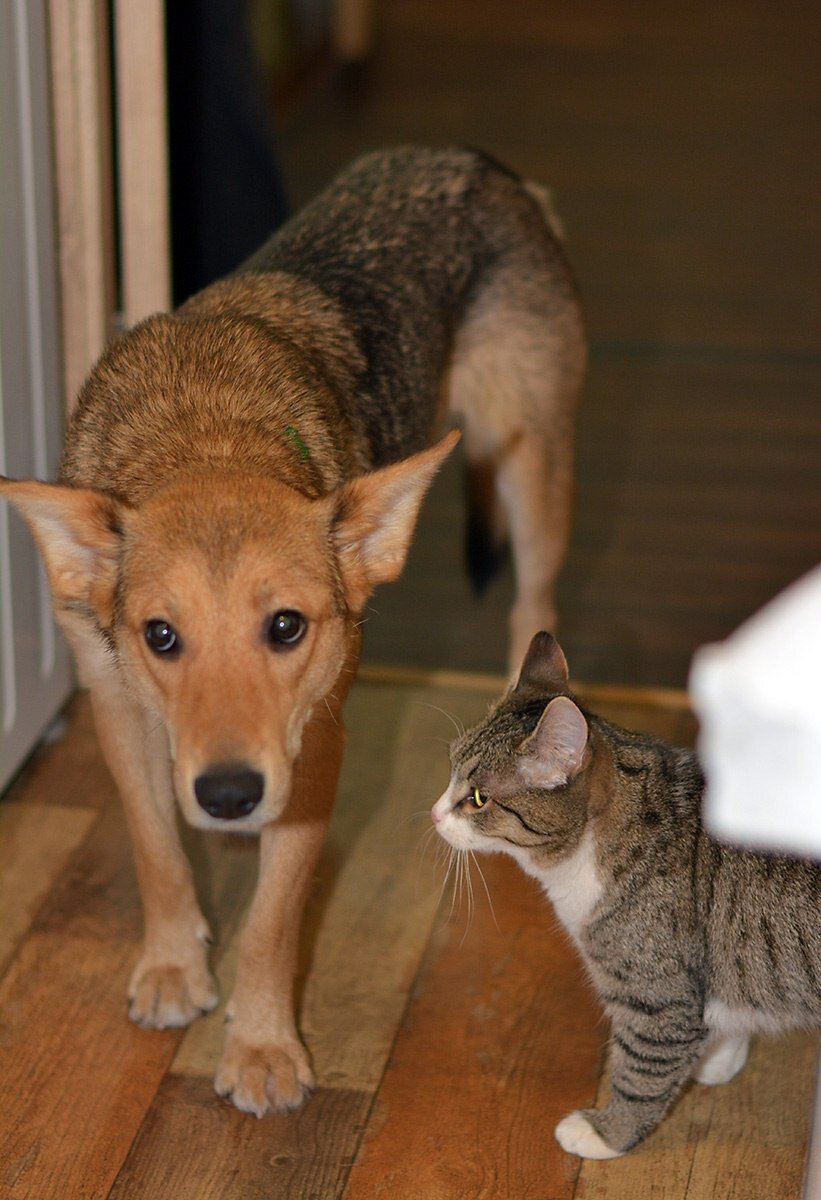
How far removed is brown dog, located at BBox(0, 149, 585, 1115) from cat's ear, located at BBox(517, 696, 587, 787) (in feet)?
1.08

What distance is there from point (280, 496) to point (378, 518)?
0.18 metres

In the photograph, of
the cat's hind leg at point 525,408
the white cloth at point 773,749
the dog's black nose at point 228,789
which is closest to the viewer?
the dog's black nose at point 228,789

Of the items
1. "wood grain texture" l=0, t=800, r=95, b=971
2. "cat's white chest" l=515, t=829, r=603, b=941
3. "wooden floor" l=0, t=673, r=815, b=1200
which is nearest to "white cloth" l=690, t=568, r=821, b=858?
"cat's white chest" l=515, t=829, r=603, b=941

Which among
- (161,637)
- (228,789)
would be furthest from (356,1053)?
(161,637)

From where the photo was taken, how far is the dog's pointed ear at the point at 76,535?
7.35 feet

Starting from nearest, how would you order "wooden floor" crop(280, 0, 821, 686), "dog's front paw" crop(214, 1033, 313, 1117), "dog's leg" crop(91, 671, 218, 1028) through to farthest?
"dog's front paw" crop(214, 1033, 313, 1117), "dog's leg" crop(91, 671, 218, 1028), "wooden floor" crop(280, 0, 821, 686)

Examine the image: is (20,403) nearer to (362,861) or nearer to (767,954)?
(362,861)

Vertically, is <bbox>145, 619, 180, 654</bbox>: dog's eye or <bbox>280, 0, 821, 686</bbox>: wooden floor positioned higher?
<bbox>145, 619, 180, 654</bbox>: dog's eye

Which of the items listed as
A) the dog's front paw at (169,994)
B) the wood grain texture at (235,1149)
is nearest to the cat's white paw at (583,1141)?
the wood grain texture at (235,1149)

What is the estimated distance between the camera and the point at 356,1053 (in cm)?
274

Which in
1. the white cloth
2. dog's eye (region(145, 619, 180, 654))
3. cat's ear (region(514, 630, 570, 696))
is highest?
dog's eye (region(145, 619, 180, 654))

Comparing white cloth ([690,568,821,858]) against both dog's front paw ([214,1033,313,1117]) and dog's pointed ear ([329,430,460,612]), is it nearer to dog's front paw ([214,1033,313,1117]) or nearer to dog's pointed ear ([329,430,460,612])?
dog's pointed ear ([329,430,460,612])

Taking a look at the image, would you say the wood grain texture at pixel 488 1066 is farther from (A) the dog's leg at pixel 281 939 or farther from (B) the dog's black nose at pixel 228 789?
(B) the dog's black nose at pixel 228 789

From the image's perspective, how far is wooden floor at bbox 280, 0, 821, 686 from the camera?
172 inches
